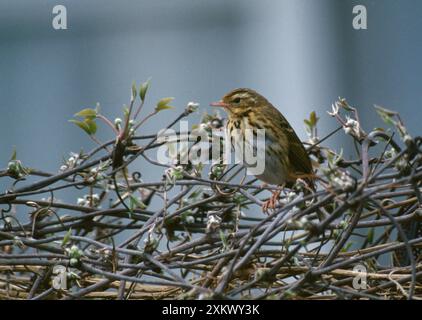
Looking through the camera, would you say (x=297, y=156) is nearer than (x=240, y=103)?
Yes

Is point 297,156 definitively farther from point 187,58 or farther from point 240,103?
point 187,58

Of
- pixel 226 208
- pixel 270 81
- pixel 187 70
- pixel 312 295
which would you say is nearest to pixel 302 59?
pixel 270 81

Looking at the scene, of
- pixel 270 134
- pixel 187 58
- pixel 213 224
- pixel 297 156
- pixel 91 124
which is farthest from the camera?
pixel 187 58

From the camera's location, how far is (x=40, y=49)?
554 cm

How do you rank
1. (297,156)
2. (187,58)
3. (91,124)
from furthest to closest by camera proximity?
1. (187,58)
2. (297,156)
3. (91,124)

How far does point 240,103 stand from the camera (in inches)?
137

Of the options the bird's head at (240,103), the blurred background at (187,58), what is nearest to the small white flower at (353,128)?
the bird's head at (240,103)

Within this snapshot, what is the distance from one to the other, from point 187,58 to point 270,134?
2.15m

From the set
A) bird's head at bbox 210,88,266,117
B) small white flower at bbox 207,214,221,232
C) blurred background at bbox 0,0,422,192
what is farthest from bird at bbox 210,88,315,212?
blurred background at bbox 0,0,422,192

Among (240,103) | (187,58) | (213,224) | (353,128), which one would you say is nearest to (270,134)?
(240,103)

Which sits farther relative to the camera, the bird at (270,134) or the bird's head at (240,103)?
the bird's head at (240,103)

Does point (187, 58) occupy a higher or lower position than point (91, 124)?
higher

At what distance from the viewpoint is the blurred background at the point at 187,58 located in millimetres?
5098

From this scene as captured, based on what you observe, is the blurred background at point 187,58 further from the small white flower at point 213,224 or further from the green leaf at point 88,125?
the small white flower at point 213,224
